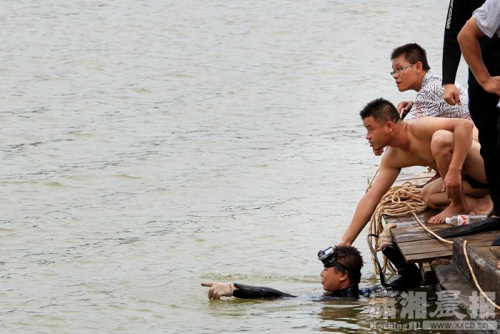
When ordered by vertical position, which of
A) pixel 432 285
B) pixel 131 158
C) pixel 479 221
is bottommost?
pixel 131 158

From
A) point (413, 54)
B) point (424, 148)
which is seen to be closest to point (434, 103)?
point (413, 54)

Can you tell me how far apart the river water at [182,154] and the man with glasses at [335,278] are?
0.34 feet

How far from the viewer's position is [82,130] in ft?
49.2

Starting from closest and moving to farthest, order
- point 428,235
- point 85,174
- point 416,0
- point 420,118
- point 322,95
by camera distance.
→ point 428,235 → point 420,118 → point 85,174 → point 322,95 → point 416,0

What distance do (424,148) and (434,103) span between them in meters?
0.69

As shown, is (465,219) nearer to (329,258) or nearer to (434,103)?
(329,258)

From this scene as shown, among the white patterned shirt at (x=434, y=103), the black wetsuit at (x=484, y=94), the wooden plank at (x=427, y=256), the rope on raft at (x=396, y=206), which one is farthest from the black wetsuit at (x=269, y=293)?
the white patterned shirt at (x=434, y=103)

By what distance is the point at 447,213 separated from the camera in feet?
24.5

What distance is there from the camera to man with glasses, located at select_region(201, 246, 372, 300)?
7.35 metres

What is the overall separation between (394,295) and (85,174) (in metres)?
6.04

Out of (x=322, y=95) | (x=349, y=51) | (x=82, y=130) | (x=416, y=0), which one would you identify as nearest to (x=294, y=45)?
(x=349, y=51)

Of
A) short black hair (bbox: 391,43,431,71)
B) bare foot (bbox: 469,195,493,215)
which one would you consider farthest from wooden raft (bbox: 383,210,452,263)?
short black hair (bbox: 391,43,431,71)

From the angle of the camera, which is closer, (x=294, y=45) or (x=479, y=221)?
(x=479, y=221)

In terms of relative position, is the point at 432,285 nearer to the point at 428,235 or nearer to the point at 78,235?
the point at 428,235
